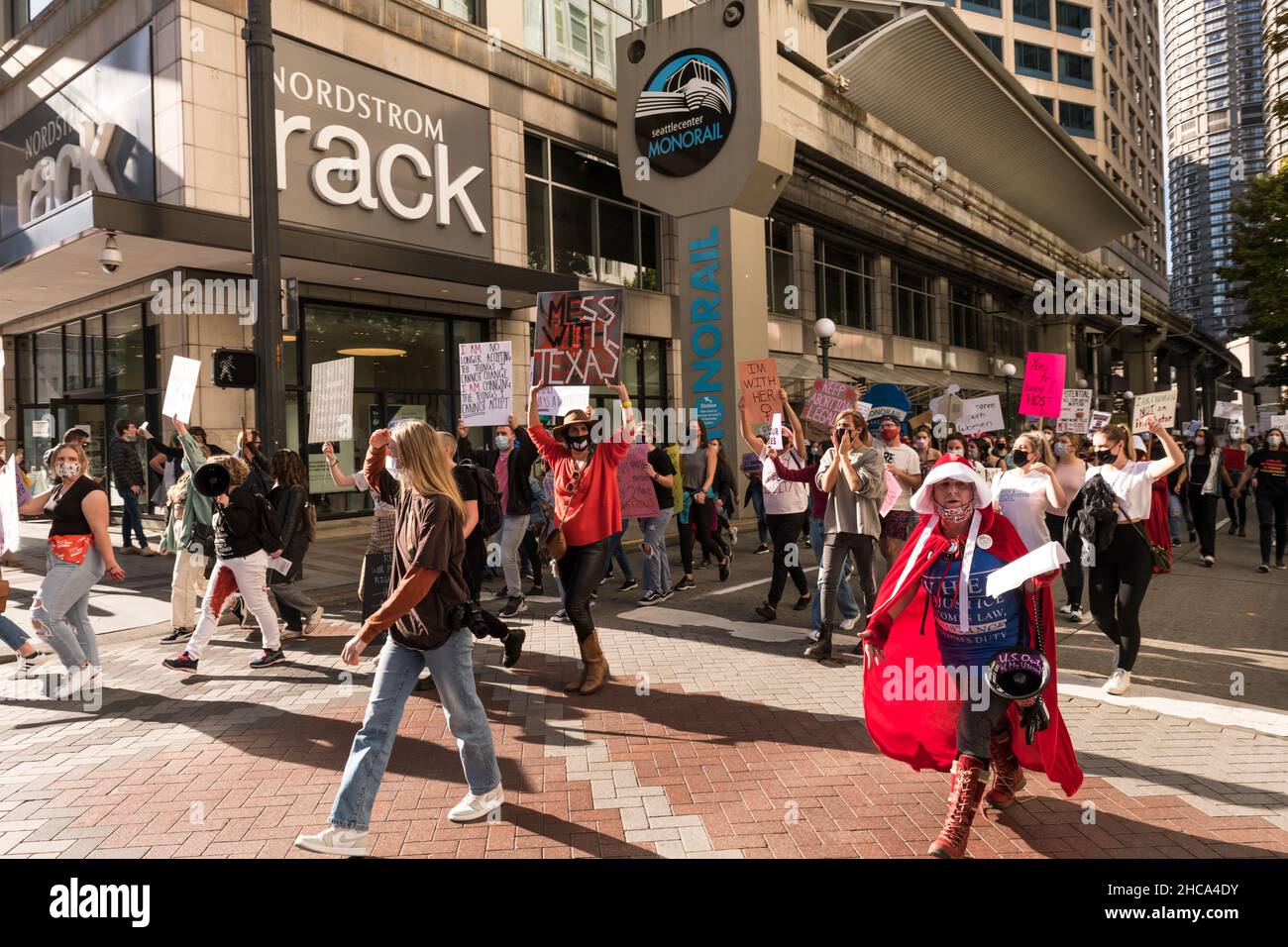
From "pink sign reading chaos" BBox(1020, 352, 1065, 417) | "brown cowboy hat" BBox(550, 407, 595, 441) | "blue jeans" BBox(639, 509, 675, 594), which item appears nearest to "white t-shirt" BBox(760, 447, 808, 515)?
"blue jeans" BBox(639, 509, 675, 594)

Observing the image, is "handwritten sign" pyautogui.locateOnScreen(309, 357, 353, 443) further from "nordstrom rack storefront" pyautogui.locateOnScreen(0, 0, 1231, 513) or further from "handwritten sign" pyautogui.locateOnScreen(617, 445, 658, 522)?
"nordstrom rack storefront" pyautogui.locateOnScreen(0, 0, 1231, 513)

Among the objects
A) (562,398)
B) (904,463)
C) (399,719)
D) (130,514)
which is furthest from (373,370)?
(399,719)

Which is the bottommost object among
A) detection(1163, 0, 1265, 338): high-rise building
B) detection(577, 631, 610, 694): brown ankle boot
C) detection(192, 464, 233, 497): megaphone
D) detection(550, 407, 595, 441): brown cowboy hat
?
detection(577, 631, 610, 694): brown ankle boot

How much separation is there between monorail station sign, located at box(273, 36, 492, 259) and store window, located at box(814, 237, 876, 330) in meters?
14.0

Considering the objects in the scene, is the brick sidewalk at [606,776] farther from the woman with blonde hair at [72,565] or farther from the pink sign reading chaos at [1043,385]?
the pink sign reading chaos at [1043,385]

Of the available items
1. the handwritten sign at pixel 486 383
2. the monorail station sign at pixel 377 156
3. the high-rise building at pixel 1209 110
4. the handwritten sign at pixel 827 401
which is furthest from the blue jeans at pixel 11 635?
the high-rise building at pixel 1209 110

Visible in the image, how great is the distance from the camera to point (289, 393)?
1487cm

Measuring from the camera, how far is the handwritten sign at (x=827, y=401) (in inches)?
429

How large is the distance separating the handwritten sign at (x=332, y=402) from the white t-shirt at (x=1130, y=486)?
636 centimetres

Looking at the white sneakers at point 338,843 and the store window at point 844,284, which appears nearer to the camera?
the white sneakers at point 338,843

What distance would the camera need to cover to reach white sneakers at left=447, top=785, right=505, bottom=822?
3.79 meters

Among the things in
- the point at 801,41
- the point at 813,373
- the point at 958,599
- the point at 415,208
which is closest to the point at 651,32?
the point at 801,41

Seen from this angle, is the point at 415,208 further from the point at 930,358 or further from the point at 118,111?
the point at 930,358
